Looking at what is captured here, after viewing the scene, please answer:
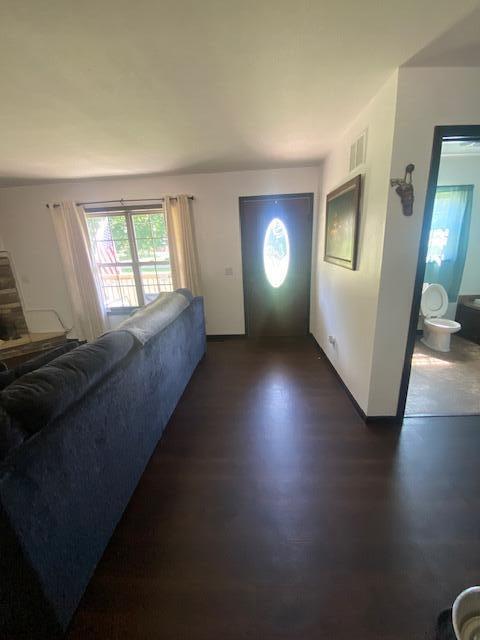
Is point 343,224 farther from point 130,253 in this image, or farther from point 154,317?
point 130,253

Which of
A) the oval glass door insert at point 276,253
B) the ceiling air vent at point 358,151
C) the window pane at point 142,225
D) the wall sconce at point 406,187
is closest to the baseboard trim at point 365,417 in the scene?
the wall sconce at point 406,187

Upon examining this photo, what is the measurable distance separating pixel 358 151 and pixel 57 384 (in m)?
2.46

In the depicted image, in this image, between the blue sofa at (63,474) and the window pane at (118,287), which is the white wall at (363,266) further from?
the window pane at (118,287)

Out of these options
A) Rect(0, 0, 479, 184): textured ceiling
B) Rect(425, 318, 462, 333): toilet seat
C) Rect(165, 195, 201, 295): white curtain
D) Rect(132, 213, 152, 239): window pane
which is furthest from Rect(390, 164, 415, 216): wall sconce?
Rect(132, 213, 152, 239): window pane

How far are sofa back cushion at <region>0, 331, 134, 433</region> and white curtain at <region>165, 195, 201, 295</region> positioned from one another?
233 centimetres

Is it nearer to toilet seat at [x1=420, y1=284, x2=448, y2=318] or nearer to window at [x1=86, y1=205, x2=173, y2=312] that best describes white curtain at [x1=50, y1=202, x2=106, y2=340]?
window at [x1=86, y1=205, x2=173, y2=312]

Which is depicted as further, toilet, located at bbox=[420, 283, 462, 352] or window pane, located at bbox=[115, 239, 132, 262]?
window pane, located at bbox=[115, 239, 132, 262]

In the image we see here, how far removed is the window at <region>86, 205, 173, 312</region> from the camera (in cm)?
362

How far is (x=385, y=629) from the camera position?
942 mm

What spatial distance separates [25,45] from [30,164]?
201 cm

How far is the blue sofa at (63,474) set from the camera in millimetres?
796

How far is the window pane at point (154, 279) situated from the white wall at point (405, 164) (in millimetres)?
2966

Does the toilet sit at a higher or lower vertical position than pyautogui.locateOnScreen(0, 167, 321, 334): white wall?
lower

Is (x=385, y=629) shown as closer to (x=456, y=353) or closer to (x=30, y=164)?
(x=456, y=353)
